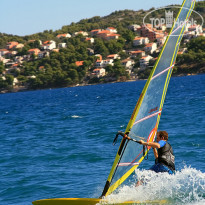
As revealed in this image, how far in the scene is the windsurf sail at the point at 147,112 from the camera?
817cm

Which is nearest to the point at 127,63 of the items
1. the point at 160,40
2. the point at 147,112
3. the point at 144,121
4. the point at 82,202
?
the point at 160,40

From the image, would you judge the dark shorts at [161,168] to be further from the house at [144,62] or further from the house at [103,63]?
the house at [103,63]

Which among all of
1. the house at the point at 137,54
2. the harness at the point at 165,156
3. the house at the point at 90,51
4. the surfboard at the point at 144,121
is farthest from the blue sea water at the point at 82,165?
the house at the point at 90,51

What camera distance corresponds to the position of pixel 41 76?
149875 mm

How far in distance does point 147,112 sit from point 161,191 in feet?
6.76

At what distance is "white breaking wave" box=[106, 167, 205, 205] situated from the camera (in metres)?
9.08

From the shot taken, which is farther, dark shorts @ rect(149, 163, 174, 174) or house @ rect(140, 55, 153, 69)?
house @ rect(140, 55, 153, 69)

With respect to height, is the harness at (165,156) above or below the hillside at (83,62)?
above

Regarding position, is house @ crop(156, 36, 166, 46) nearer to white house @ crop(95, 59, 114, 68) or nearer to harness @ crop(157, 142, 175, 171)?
white house @ crop(95, 59, 114, 68)

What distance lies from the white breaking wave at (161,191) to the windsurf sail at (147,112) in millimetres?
422

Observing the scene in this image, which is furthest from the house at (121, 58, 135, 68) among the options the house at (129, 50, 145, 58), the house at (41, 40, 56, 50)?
the house at (41, 40, 56, 50)

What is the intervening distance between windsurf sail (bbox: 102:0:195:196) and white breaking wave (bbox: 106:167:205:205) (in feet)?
1.38

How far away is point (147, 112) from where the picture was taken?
8.90m

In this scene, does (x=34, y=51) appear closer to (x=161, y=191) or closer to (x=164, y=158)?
(x=161, y=191)
